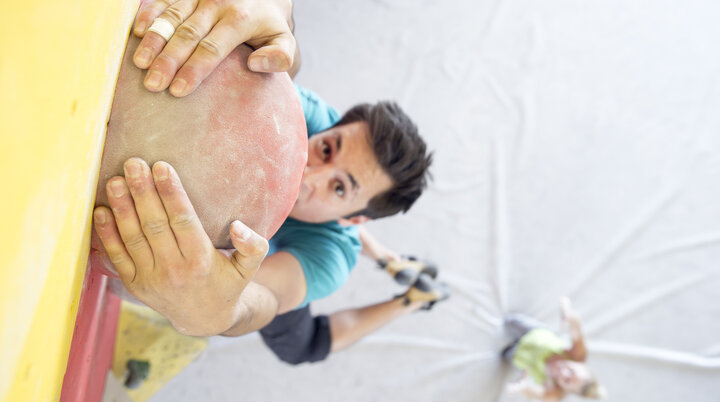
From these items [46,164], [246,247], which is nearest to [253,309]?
[246,247]

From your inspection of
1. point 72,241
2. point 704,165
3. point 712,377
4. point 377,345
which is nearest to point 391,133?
point 72,241

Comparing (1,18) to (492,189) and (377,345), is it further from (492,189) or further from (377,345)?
(492,189)

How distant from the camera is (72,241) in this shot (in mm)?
453

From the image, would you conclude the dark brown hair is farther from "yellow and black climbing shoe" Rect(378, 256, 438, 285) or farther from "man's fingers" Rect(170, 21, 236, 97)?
"man's fingers" Rect(170, 21, 236, 97)

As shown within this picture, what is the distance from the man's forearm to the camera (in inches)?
30.3

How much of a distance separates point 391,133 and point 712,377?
1.68 meters

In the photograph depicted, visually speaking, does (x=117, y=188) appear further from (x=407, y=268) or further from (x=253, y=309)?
(x=407, y=268)

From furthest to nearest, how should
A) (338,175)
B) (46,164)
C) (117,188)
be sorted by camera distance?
(338,175)
(117,188)
(46,164)

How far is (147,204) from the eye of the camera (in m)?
0.52

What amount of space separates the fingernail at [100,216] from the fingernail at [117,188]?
27mm

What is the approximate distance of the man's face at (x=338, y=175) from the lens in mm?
1077

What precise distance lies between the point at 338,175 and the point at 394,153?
0.13 meters

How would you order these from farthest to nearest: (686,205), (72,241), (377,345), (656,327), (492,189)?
(686,205) → (492,189) → (656,327) → (377,345) → (72,241)

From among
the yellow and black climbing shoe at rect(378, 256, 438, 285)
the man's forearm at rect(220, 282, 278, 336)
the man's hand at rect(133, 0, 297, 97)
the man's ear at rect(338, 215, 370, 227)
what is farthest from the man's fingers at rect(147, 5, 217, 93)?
the yellow and black climbing shoe at rect(378, 256, 438, 285)
